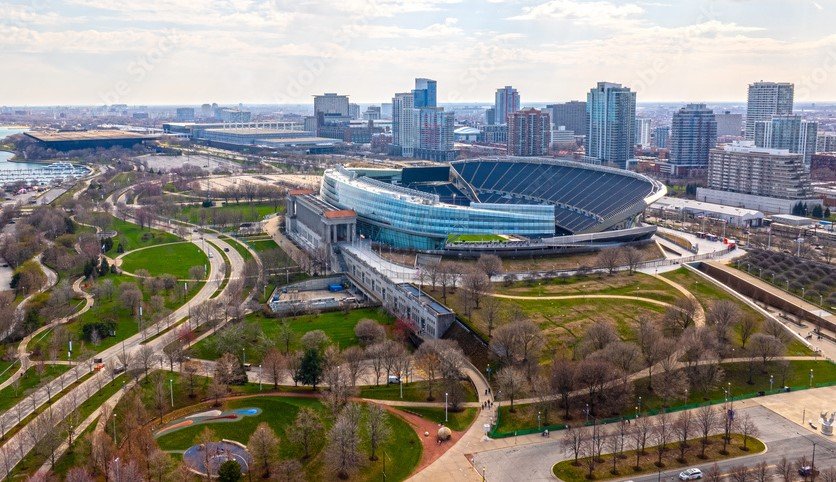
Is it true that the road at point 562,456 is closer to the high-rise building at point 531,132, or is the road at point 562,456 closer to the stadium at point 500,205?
the stadium at point 500,205

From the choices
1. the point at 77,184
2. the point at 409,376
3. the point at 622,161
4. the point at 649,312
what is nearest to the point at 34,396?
the point at 409,376

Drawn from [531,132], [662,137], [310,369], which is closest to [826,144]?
[662,137]

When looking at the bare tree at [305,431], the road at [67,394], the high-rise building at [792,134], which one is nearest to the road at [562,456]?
the bare tree at [305,431]

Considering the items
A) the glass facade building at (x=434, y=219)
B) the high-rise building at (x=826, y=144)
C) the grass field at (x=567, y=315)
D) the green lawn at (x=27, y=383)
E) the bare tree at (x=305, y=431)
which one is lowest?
the green lawn at (x=27, y=383)

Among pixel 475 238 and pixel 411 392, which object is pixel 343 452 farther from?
pixel 475 238

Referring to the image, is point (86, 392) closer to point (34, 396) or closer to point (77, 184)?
point (34, 396)

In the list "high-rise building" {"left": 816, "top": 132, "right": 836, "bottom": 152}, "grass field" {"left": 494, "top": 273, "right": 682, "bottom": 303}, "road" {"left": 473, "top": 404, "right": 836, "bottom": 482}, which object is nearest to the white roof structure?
"grass field" {"left": 494, "top": 273, "right": 682, "bottom": 303}

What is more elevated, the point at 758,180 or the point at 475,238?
the point at 758,180
